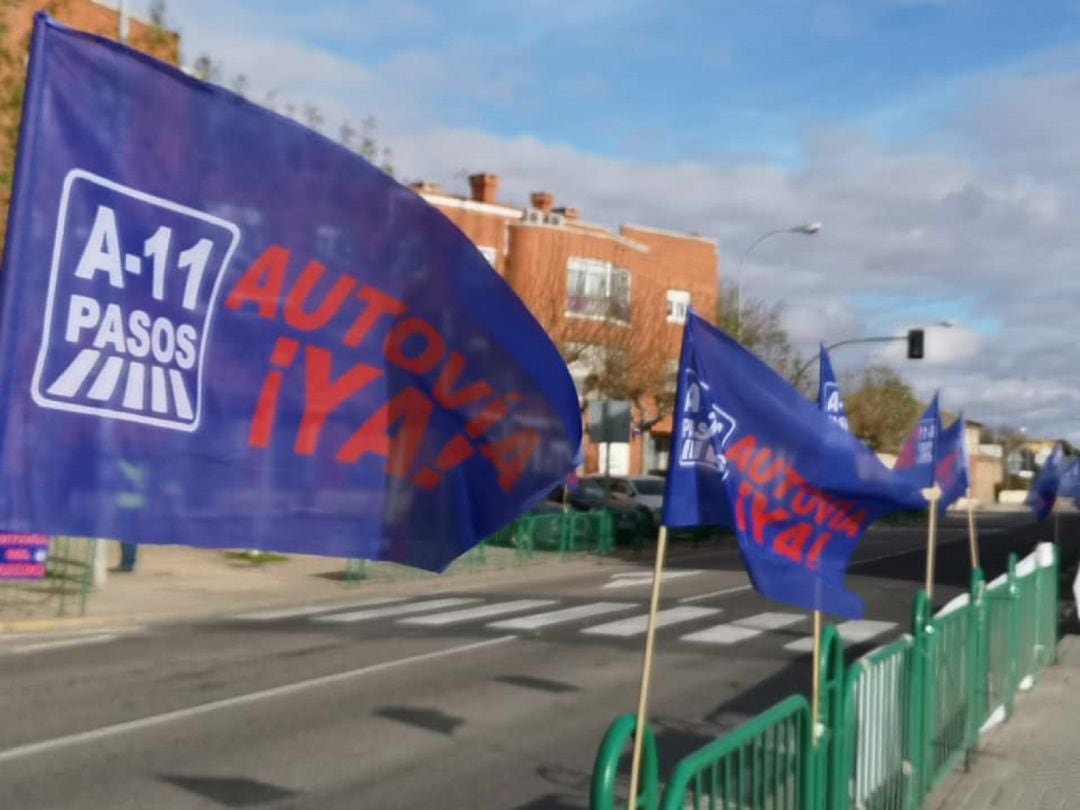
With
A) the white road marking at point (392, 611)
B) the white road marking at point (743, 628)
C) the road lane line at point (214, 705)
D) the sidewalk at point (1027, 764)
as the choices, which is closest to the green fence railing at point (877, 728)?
the sidewalk at point (1027, 764)

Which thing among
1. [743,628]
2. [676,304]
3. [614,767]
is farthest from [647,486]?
[614,767]

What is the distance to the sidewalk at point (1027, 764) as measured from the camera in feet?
26.2

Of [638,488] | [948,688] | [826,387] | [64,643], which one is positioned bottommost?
[64,643]

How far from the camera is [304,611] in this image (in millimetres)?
19188

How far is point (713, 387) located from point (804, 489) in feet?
2.90

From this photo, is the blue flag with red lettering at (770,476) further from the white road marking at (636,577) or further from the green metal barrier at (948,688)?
the white road marking at (636,577)

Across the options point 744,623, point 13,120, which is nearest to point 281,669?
point 744,623

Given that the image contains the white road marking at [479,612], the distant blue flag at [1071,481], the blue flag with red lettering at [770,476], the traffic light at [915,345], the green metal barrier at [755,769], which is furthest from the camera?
the traffic light at [915,345]

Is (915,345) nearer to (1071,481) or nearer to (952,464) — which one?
(1071,481)

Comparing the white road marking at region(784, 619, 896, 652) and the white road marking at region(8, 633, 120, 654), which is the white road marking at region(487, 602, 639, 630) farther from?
the white road marking at region(8, 633, 120, 654)

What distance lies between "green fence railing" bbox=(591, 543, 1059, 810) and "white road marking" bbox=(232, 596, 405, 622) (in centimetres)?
1030

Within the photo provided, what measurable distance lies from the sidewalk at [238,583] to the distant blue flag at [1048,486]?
9834 millimetres

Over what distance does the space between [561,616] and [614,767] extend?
46.4ft

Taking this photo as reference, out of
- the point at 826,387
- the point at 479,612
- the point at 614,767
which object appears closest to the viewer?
the point at 614,767
